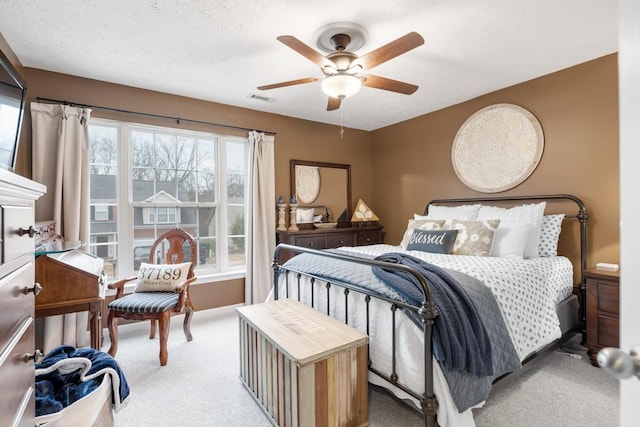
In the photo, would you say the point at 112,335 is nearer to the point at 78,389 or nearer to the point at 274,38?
the point at 78,389

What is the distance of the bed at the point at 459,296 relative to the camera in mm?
1505

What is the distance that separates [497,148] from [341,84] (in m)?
2.11

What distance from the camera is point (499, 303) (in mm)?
1836

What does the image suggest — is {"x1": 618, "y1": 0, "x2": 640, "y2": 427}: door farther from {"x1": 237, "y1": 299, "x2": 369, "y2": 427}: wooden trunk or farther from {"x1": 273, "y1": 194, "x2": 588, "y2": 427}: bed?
{"x1": 237, "y1": 299, "x2": 369, "y2": 427}: wooden trunk

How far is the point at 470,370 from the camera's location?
1515mm

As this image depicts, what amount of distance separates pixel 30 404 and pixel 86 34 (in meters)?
2.45

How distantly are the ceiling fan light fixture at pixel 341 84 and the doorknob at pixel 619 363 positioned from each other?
2.10m


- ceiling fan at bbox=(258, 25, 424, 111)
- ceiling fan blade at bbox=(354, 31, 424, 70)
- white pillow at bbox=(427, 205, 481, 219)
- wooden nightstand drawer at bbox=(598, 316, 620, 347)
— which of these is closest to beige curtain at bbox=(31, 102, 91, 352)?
ceiling fan at bbox=(258, 25, 424, 111)

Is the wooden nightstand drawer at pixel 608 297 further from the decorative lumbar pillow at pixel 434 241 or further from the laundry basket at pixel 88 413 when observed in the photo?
the laundry basket at pixel 88 413

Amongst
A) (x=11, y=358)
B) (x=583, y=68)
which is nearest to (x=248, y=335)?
(x=11, y=358)

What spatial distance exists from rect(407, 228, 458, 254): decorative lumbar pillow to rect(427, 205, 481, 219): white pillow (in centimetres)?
56

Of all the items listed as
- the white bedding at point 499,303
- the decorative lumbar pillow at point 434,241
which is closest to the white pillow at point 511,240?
the white bedding at point 499,303

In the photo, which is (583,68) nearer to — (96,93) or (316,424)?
(316,424)

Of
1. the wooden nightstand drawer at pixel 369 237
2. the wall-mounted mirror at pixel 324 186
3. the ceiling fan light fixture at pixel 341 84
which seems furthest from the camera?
the wooden nightstand drawer at pixel 369 237
